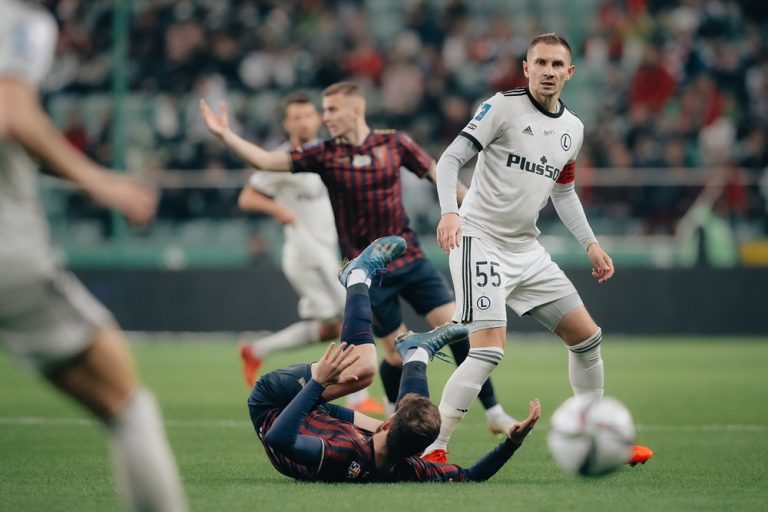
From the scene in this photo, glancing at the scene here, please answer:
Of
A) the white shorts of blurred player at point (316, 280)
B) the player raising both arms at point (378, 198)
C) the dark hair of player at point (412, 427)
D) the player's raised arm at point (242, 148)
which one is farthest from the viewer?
the white shorts of blurred player at point (316, 280)

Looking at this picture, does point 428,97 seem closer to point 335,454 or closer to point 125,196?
point 335,454

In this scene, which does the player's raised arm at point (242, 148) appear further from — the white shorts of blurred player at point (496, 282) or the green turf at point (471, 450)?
the green turf at point (471, 450)

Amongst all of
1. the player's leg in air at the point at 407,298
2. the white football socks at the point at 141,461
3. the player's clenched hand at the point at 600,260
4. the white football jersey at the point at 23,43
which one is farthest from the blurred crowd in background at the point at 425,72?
the white football jersey at the point at 23,43

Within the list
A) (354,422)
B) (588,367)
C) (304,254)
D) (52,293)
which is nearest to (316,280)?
(304,254)

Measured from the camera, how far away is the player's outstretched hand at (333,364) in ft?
19.1

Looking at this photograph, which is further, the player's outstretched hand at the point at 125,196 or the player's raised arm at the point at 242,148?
the player's raised arm at the point at 242,148

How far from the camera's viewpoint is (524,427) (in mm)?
5941

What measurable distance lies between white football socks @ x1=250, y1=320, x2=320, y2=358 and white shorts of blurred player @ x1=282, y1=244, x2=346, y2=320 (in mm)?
154

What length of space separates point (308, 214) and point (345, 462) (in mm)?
5986

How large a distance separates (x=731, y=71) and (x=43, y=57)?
55.4 ft

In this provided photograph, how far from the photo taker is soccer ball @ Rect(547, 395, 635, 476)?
5363 millimetres

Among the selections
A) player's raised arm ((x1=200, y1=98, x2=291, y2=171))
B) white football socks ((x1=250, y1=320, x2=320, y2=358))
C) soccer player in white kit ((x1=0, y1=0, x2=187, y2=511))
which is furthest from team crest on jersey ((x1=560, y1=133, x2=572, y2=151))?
white football socks ((x1=250, y1=320, x2=320, y2=358))

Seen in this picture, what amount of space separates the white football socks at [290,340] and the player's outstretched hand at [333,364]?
18.2 ft

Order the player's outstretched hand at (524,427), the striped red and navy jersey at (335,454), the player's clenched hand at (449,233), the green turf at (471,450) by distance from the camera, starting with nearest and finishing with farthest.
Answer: the green turf at (471,450) → the player's outstretched hand at (524,427) → the striped red and navy jersey at (335,454) → the player's clenched hand at (449,233)
